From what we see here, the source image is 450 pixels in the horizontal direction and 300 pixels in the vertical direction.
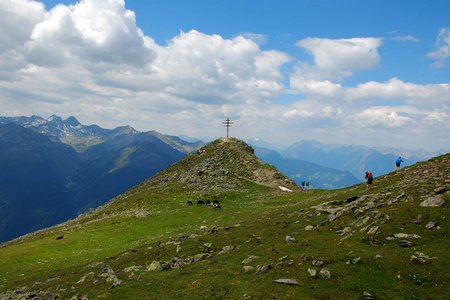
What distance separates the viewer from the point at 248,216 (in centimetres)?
6619

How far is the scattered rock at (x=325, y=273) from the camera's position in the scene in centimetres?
2953

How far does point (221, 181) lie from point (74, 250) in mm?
50329

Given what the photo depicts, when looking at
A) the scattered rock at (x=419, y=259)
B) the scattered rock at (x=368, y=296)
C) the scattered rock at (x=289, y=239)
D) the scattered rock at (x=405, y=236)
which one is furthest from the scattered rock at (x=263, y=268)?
the scattered rock at (x=405, y=236)

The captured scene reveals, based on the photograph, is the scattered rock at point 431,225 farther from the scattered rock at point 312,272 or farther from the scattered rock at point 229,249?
the scattered rock at point 229,249

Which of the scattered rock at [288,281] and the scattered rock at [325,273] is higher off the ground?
the scattered rock at [325,273]

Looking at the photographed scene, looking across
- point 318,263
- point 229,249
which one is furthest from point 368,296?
point 229,249

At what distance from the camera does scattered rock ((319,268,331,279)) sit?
29533 mm

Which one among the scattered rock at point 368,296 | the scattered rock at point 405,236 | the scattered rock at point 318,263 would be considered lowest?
the scattered rock at point 368,296

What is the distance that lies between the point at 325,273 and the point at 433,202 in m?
17.5

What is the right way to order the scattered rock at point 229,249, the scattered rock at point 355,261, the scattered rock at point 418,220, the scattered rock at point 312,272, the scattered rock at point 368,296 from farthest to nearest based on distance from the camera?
the scattered rock at point 229,249, the scattered rock at point 418,220, the scattered rock at point 355,261, the scattered rock at point 312,272, the scattered rock at point 368,296

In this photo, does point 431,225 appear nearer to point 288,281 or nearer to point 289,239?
point 289,239

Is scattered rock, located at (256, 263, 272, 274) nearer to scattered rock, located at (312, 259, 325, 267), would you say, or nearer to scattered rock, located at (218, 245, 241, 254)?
scattered rock, located at (312, 259, 325, 267)

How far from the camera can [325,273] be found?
29.8 meters

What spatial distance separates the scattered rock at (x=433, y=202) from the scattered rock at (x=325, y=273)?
16458 mm
